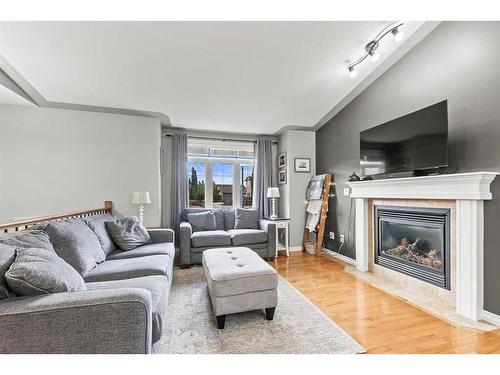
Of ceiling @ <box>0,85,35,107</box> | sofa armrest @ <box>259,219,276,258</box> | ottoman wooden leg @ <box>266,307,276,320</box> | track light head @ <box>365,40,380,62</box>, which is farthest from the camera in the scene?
sofa armrest @ <box>259,219,276,258</box>

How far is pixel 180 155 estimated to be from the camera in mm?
4137

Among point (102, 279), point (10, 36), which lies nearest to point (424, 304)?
point (102, 279)

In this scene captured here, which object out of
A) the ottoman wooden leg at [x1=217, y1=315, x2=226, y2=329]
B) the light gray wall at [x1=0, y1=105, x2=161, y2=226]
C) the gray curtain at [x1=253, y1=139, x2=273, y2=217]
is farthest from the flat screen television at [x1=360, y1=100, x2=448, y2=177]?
the light gray wall at [x1=0, y1=105, x2=161, y2=226]

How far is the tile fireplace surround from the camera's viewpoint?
6.38ft

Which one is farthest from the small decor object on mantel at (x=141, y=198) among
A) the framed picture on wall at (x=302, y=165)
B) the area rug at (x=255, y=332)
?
the framed picture on wall at (x=302, y=165)

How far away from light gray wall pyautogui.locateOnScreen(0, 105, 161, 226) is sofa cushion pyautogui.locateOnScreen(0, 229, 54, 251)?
2126mm

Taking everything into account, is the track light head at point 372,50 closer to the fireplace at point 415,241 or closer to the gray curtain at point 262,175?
the fireplace at point 415,241

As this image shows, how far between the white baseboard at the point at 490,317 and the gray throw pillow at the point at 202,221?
10.7 ft

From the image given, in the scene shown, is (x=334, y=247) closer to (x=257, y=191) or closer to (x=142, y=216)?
(x=257, y=191)

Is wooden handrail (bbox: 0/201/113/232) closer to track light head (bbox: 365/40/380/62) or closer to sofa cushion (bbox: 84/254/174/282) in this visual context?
sofa cushion (bbox: 84/254/174/282)

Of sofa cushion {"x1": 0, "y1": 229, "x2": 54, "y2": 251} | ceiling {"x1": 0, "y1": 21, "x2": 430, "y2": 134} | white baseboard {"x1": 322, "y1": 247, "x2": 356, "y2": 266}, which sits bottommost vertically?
white baseboard {"x1": 322, "y1": 247, "x2": 356, "y2": 266}

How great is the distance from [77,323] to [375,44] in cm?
335

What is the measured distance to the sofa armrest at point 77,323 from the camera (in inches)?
37.6

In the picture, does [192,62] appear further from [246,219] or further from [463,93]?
[463,93]
